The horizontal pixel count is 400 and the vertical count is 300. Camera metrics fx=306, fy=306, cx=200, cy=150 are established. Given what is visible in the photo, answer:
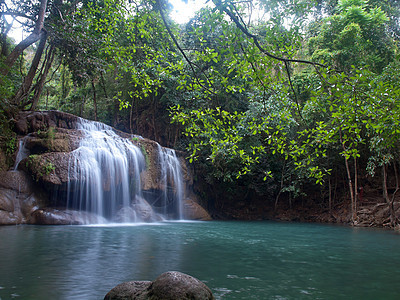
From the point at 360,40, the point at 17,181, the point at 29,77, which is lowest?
the point at 17,181

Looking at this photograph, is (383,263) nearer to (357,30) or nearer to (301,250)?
(301,250)

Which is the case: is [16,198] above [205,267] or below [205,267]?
above

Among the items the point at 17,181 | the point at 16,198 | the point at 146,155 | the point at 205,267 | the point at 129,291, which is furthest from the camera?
the point at 146,155

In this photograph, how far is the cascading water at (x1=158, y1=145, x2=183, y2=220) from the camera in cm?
1734

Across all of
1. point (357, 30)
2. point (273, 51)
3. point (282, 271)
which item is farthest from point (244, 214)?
point (273, 51)

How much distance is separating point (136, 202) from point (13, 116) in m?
6.85

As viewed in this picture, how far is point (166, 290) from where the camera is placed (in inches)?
118

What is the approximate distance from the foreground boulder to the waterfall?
10137mm

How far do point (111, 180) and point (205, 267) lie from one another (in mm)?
10138

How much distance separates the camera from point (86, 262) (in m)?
5.44

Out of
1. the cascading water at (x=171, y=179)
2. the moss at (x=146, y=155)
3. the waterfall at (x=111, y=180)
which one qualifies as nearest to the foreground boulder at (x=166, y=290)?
the waterfall at (x=111, y=180)

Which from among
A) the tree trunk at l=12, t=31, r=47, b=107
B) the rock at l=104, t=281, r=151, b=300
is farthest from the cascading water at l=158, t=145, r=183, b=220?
the rock at l=104, t=281, r=151, b=300

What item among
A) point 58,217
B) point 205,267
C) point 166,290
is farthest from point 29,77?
point 166,290

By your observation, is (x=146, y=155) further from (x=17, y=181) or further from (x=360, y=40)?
(x=360, y=40)
